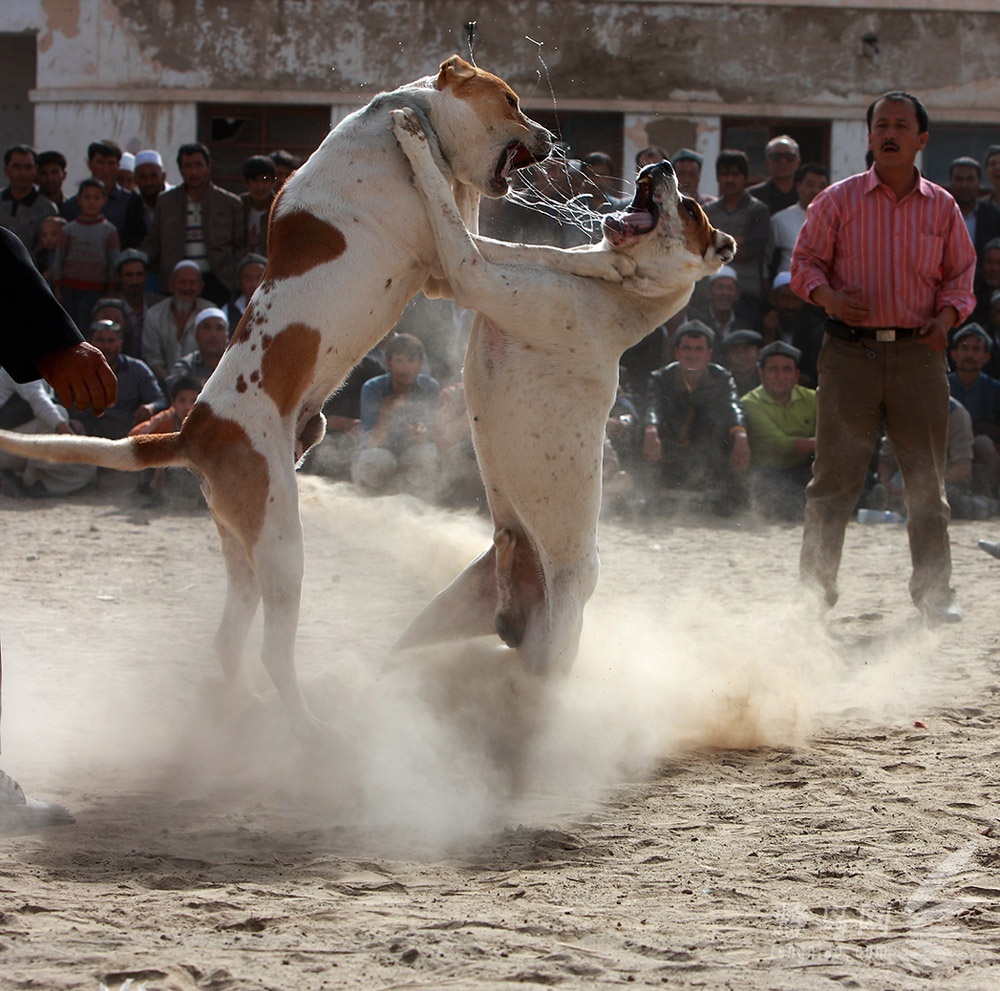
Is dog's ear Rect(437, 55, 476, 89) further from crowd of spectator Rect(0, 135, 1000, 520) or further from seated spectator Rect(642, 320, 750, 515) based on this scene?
seated spectator Rect(642, 320, 750, 515)

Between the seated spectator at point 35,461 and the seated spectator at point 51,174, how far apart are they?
8.20ft

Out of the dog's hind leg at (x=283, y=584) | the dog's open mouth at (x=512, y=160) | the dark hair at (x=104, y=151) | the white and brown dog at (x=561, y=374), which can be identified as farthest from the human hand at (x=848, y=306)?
the dark hair at (x=104, y=151)

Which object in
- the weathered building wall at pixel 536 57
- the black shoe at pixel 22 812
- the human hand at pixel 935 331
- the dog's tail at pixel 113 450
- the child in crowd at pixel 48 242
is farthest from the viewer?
the weathered building wall at pixel 536 57

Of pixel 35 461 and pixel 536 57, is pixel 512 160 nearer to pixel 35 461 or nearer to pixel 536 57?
pixel 35 461

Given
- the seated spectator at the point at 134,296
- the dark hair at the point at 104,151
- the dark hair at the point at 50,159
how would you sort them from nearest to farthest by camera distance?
the seated spectator at the point at 134,296 → the dark hair at the point at 104,151 → the dark hair at the point at 50,159

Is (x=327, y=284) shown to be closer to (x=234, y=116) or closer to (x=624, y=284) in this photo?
(x=624, y=284)

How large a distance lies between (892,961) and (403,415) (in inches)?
280

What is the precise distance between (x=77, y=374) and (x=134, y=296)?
734 centimetres

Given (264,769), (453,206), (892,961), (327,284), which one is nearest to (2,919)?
(264,769)

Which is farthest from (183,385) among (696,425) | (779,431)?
(779,431)

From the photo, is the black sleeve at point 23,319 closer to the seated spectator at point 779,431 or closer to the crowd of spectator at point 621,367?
the crowd of spectator at point 621,367

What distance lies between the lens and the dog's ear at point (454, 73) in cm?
455

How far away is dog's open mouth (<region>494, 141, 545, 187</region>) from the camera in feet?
15.2

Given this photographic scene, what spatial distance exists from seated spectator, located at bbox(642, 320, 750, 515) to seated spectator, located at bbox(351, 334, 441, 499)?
66.3 inches
